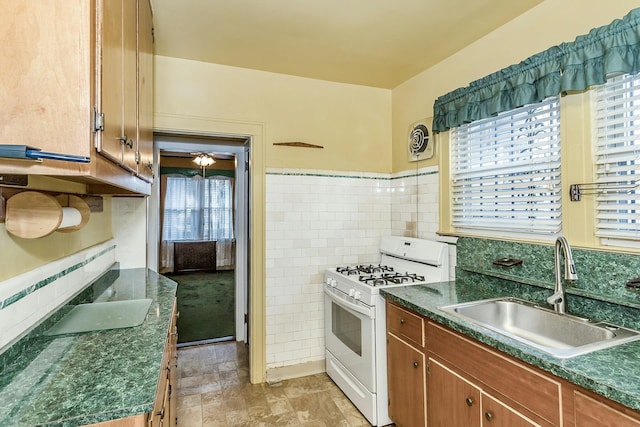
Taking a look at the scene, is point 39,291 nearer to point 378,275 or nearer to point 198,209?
point 378,275

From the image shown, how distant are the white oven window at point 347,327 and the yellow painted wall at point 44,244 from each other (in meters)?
1.74

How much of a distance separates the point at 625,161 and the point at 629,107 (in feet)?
0.79

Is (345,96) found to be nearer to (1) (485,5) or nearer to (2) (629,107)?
(1) (485,5)

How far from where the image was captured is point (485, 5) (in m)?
1.93

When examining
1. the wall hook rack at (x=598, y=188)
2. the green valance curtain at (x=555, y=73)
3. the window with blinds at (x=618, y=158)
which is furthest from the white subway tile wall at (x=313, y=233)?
the window with blinds at (x=618, y=158)

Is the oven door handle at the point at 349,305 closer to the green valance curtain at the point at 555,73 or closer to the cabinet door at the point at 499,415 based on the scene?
the cabinet door at the point at 499,415

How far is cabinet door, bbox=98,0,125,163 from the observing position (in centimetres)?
93

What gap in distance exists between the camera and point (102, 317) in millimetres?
1572

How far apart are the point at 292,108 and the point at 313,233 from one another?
43.4 inches

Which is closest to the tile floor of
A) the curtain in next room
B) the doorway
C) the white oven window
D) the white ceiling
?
the white oven window

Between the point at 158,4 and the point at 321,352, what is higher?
the point at 158,4

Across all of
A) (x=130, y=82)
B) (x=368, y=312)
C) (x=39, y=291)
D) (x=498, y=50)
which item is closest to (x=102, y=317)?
(x=39, y=291)

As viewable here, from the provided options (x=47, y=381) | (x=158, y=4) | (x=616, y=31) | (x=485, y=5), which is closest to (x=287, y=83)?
(x=158, y=4)

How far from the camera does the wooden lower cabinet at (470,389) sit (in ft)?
3.65
